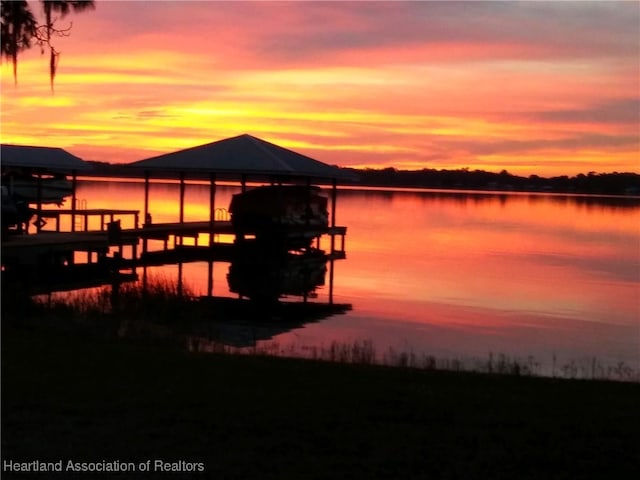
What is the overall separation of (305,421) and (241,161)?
2497cm

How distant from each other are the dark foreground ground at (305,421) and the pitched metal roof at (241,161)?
21.8 meters

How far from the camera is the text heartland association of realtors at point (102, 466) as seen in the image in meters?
5.57

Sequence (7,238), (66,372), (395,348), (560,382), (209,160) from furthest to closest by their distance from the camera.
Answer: (209,160)
(7,238)
(395,348)
(560,382)
(66,372)

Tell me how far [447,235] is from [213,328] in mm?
27278

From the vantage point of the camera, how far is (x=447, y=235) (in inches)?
1623

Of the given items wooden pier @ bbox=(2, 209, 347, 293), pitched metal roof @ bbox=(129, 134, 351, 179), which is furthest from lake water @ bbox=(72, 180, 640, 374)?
pitched metal roof @ bbox=(129, 134, 351, 179)

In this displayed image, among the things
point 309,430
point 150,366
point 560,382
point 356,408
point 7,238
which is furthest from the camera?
point 7,238

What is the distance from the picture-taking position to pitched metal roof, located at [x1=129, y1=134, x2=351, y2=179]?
101 feet

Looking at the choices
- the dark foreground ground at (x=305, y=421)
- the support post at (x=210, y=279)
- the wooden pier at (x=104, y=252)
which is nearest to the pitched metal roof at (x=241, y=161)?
the wooden pier at (x=104, y=252)

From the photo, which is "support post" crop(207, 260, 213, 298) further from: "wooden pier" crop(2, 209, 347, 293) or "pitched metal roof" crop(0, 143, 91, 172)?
"pitched metal roof" crop(0, 143, 91, 172)

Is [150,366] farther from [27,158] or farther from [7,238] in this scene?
[27,158]

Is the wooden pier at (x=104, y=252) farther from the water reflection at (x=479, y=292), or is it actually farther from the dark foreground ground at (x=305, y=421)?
the dark foreground ground at (x=305, y=421)

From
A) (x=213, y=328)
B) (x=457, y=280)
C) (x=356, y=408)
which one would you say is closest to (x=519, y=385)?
(x=356, y=408)

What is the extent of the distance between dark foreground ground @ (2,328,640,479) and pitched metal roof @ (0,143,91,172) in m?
24.9
